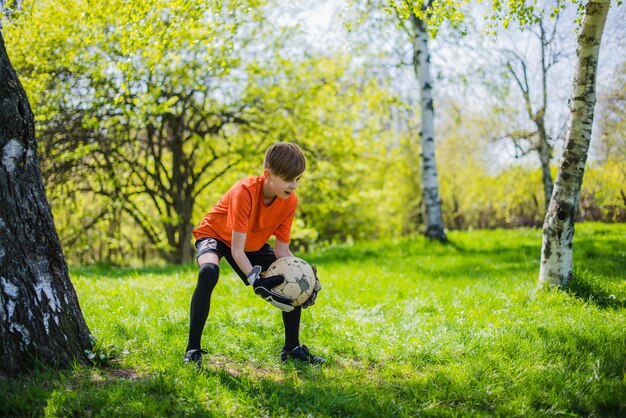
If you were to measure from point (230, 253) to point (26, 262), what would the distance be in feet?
4.71

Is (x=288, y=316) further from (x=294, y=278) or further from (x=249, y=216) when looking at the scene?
(x=249, y=216)

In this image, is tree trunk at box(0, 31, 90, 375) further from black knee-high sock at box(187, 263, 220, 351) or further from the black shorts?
the black shorts

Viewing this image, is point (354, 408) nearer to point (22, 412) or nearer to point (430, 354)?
point (430, 354)

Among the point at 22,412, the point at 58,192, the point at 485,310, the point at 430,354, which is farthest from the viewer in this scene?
the point at 58,192

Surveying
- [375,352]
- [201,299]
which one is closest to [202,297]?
[201,299]

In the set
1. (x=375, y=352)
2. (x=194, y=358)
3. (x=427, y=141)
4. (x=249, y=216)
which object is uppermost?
(x=427, y=141)

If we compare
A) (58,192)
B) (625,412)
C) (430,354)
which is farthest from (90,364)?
(58,192)

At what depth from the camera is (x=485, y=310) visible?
5.57 metres

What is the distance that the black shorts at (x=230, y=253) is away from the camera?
4.05 metres

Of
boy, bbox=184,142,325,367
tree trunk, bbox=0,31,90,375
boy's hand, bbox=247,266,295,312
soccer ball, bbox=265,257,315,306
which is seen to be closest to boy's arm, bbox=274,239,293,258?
boy, bbox=184,142,325,367

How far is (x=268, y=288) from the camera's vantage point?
3.78m

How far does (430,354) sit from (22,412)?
2.91 m

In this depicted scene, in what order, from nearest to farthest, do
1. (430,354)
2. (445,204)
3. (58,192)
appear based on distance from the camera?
(430,354)
(58,192)
(445,204)

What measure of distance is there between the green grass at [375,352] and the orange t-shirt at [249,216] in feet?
3.28
